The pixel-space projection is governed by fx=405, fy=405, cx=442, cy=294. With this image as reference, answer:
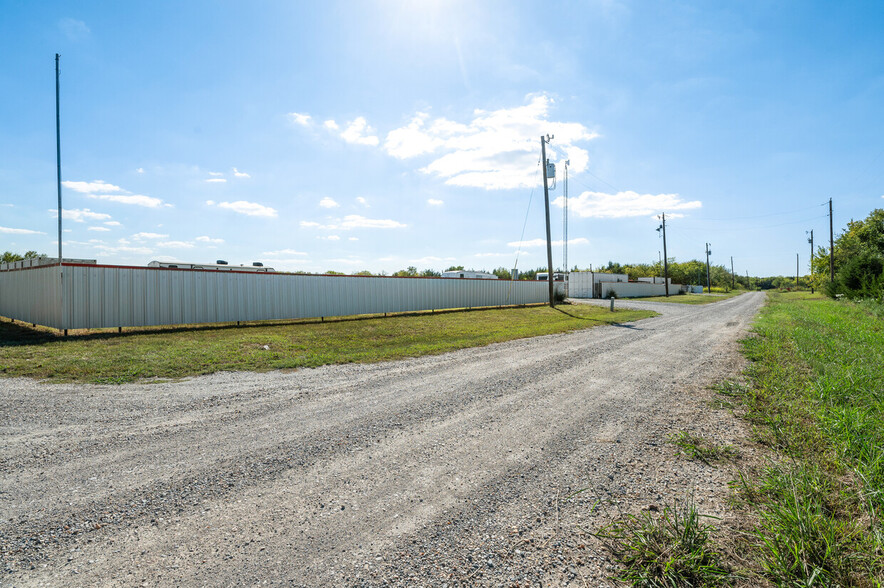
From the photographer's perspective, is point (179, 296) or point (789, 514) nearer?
point (789, 514)

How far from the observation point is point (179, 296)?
13555 mm

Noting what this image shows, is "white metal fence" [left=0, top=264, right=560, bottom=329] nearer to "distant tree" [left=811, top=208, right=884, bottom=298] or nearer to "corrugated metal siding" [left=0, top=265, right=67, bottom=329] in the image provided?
"corrugated metal siding" [left=0, top=265, right=67, bottom=329]

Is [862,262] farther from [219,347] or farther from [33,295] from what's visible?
[33,295]

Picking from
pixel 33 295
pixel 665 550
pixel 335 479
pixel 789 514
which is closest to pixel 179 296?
pixel 33 295

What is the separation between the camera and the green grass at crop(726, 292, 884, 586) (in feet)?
6.93

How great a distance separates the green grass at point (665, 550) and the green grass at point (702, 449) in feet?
3.63

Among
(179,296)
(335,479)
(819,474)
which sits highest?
(179,296)

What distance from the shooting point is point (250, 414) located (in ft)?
16.3

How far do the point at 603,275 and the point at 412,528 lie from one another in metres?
47.0

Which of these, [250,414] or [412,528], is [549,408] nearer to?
[412,528]

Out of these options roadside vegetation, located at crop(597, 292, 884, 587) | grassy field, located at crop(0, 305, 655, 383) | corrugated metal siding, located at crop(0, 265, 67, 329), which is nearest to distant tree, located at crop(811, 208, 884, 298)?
grassy field, located at crop(0, 305, 655, 383)

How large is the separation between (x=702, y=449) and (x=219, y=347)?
9.93 m

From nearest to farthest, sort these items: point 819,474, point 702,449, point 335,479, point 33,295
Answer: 1. point 819,474
2. point 335,479
3. point 702,449
4. point 33,295

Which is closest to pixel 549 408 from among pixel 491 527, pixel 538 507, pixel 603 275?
pixel 538 507
